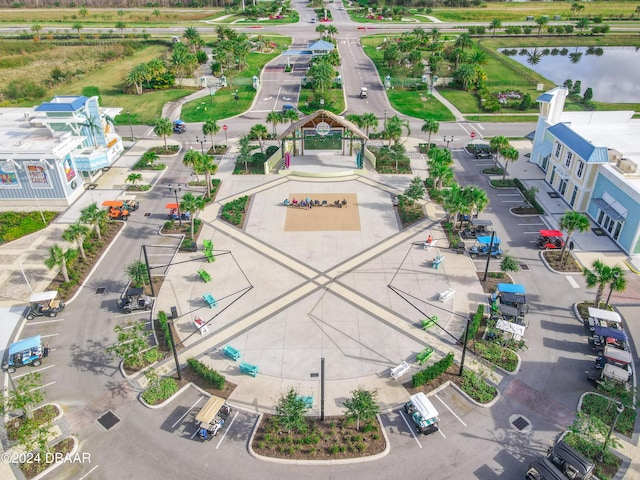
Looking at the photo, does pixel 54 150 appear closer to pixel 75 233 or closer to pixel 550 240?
pixel 75 233

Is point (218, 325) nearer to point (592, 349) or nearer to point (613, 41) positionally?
point (592, 349)

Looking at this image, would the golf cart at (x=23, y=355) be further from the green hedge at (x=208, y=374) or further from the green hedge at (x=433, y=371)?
the green hedge at (x=433, y=371)

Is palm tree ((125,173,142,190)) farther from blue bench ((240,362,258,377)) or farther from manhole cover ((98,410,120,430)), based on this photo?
manhole cover ((98,410,120,430))

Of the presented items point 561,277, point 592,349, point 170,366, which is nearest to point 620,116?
point 561,277

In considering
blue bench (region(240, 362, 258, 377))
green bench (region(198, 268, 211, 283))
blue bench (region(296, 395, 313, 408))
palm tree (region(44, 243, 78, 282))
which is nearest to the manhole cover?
blue bench (region(240, 362, 258, 377))

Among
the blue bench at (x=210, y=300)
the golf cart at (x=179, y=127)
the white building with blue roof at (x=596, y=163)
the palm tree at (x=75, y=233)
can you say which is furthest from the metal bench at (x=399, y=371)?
the golf cart at (x=179, y=127)
